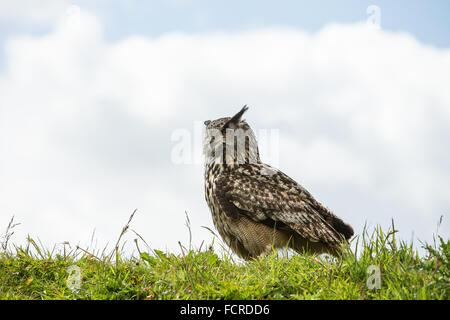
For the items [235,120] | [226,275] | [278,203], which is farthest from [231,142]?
[226,275]

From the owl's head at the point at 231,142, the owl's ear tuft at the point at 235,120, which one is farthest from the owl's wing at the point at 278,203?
the owl's ear tuft at the point at 235,120

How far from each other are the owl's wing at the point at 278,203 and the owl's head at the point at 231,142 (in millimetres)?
231

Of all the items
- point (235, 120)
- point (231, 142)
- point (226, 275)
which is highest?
point (235, 120)

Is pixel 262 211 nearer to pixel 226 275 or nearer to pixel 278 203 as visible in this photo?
pixel 278 203

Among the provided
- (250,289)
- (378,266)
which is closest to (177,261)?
(250,289)

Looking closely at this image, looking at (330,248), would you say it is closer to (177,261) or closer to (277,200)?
(277,200)

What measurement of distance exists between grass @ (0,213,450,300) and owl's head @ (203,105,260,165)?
182 centimetres

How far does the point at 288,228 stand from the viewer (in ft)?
18.8

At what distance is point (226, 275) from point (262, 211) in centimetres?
135

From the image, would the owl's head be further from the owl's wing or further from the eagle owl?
the owl's wing

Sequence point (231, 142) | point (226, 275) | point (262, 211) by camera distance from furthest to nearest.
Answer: point (231, 142)
point (262, 211)
point (226, 275)

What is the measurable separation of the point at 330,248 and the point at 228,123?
204cm

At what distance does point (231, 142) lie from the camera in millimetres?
6469

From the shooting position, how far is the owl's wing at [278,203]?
5699 millimetres
